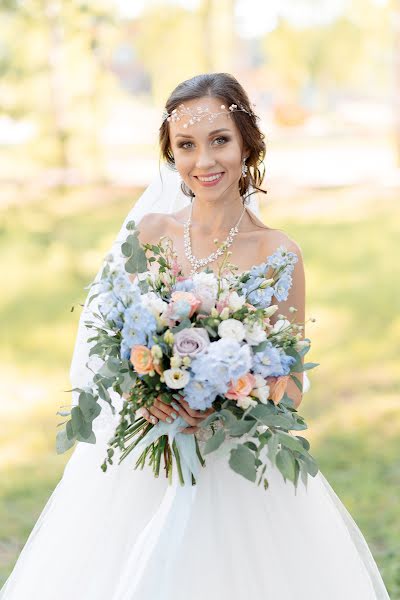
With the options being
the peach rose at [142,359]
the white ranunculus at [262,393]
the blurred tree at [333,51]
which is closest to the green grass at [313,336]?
the white ranunculus at [262,393]

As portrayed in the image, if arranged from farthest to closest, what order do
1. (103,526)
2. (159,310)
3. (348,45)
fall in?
(348,45) < (103,526) < (159,310)

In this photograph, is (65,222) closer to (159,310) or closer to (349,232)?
(349,232)

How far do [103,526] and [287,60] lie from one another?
15.1 meters

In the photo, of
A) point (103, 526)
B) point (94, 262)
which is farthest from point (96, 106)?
point (103, 526)

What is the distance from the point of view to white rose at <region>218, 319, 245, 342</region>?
2.44 m

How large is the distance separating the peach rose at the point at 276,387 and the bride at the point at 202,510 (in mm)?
221

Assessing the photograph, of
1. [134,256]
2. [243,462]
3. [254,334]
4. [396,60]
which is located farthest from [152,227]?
[396,60]

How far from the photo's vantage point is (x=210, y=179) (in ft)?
10.1

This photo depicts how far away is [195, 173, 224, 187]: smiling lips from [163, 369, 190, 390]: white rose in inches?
34.3

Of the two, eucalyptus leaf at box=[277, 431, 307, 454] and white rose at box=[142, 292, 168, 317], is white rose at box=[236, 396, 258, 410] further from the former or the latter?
white rose at box=[142, 292, 168, 317]

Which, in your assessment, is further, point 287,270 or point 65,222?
point 65,222

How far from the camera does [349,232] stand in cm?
1359

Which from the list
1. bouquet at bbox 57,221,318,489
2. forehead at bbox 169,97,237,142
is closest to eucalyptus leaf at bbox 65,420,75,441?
bouquet at bbox 57,221,318,489

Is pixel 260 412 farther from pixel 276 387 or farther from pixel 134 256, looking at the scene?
pixel 134 256
